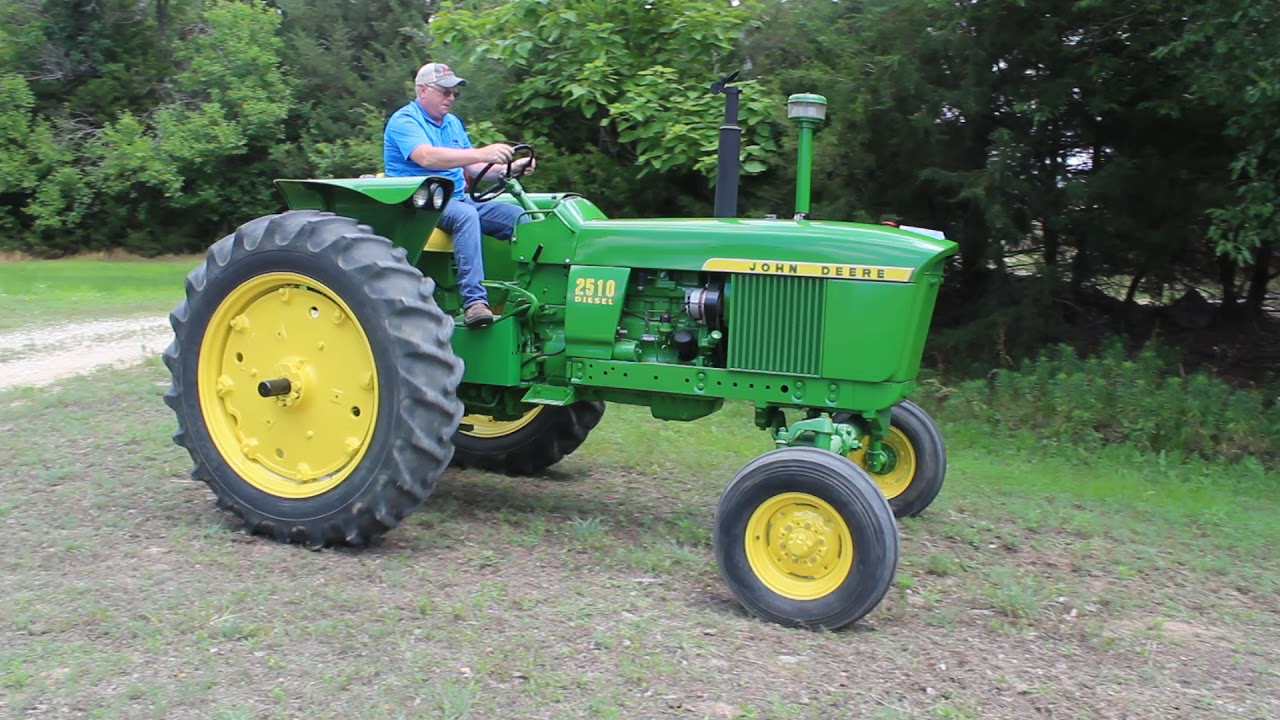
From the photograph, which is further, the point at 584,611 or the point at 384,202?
the point at 384,202

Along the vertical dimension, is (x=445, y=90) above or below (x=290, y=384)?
above

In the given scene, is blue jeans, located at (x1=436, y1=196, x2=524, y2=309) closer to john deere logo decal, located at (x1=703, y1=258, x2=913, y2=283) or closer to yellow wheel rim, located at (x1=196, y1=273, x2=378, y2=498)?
yellow wheel rim, located at (x1=196, y1=273, x2=378, y2=498)

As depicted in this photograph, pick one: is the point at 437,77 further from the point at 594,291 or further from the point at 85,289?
the point at 85,289

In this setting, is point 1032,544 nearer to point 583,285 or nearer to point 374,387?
point 583,285

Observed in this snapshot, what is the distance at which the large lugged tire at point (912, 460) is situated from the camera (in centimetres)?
596

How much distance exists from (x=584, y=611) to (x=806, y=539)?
907 mm

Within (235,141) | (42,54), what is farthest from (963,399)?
(42,54)

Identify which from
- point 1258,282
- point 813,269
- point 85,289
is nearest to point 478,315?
point 813,269

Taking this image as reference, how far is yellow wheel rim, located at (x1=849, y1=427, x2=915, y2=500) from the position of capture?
600 cm

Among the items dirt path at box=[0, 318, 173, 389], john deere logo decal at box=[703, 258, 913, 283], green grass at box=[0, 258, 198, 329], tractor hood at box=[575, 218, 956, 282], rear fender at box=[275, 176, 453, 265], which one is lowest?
green grass at box=[0, 258, 198, 329]

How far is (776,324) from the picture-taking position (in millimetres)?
5105

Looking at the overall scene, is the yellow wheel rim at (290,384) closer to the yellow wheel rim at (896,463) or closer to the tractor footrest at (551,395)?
the tractor footrest at (551,395)

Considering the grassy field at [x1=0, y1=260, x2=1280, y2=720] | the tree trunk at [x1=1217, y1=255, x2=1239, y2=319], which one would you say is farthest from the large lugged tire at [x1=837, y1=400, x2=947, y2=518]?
the tree trunk at [x1=1217, y1=255, x2=1239, y2=319]

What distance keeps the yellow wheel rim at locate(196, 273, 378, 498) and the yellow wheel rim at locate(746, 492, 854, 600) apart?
5.89ft
